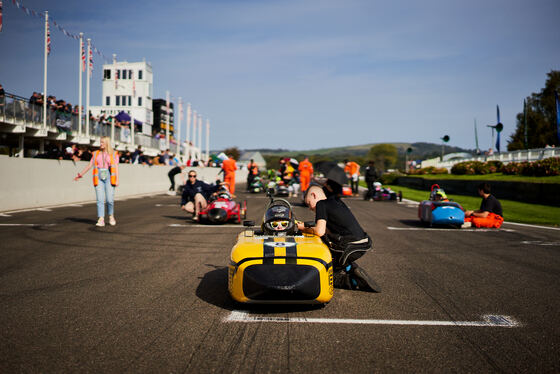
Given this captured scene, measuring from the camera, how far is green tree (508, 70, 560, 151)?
62.6 m

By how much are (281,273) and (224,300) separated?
941mm

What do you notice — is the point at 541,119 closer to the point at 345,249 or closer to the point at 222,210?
the point at 222,210

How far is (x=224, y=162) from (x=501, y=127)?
1626 inches

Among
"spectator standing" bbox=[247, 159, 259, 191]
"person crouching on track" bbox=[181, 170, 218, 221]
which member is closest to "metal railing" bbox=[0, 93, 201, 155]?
"spectator standing" bbox=[247, 159, 259, 191]

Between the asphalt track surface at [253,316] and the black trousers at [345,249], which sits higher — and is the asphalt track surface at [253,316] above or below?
below

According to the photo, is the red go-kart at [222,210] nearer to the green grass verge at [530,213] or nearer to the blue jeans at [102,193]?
the blue jeans at [102,193]

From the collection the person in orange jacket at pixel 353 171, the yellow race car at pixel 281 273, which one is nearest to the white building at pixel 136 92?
the person in orange jacket at pixel 353 171

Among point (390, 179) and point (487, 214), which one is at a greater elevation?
point (390, 179)

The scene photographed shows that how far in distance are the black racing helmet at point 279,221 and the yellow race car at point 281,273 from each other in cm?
102

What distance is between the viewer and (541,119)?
65.1m

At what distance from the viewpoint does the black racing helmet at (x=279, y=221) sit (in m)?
6.00

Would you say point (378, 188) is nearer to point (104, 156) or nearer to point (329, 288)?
point (104, 156)

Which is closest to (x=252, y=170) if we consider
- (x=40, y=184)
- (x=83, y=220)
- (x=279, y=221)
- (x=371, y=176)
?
(x=371, y=176)

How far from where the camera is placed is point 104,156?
1076 cm
